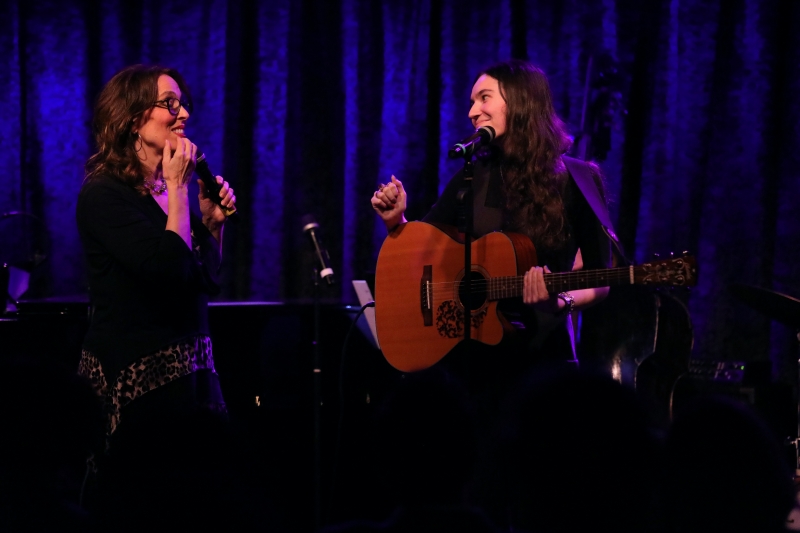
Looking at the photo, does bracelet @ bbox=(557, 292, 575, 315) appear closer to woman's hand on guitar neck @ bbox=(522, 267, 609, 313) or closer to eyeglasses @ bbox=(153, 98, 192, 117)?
woman's hand on guitar neck @ bbox=(522, 267, 609, 313)

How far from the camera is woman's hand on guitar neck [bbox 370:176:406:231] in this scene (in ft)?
9.55

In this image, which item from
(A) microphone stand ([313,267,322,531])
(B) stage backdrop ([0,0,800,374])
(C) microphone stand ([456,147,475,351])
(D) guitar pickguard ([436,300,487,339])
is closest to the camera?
(C) microphone stand ([456,147,475,351])

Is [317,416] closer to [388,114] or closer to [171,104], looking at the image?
[171,104]

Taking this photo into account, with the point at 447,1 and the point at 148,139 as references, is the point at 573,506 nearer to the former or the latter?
the point at 148,139

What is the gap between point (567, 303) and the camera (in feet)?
8.53

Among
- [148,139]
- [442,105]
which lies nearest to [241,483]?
[148,139]

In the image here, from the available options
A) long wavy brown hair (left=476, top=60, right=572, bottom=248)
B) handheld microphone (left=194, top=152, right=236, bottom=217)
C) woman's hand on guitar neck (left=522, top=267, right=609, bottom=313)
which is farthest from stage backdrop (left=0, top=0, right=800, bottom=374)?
handheld microphone (left=194, top=152, right=236, bottom=217)

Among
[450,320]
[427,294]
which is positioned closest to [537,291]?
[450,320]

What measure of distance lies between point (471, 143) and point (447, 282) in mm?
529

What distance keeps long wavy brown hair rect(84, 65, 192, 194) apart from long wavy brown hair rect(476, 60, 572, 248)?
1.21 m

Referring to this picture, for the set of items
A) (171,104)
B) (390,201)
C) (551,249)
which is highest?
(171,104)

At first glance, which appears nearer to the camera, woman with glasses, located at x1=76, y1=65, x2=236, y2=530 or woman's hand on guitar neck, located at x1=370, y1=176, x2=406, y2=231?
woman with glasses, located at x1=76, y1=65, x2=236, y2=530

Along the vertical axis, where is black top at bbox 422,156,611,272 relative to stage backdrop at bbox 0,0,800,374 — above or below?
below

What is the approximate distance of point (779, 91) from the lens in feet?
14.0
